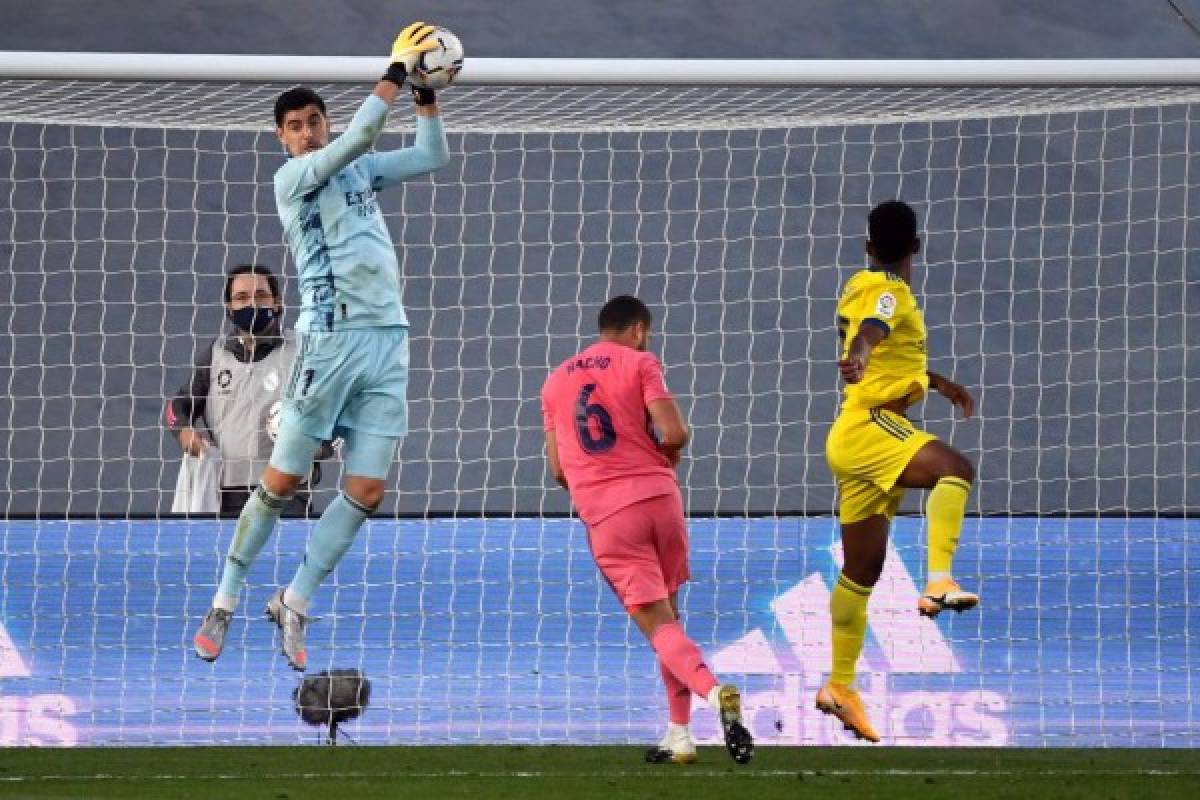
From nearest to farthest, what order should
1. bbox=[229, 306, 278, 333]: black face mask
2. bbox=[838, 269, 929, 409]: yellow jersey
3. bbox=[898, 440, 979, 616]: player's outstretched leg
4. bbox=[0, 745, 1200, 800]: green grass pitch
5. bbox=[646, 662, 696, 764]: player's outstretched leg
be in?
bbox=[0, 745, 1200, 800]: green grass pitch, bbox=[646, 662, 696, 764]: player's outstretched leg, bbox=[898, 440, 979, 616]: player's outstretched leg, bbox=[838, 269, 929, 409]: yellow jersey, bbox=[229, 306, 278, 333]: black face mask

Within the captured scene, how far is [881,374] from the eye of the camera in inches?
262

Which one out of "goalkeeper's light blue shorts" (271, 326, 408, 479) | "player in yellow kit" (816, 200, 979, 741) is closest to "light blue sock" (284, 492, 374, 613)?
"goalkeeper's light blue shorts" (271, 326, 408, 479)

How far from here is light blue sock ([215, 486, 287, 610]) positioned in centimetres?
656

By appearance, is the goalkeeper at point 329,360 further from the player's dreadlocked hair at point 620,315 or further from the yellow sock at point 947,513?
the yellow sock at point 947,513

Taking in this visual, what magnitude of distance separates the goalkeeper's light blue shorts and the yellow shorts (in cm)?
137

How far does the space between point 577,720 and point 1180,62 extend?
335 centimetres

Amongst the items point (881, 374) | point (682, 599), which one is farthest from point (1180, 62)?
point (682, 599)

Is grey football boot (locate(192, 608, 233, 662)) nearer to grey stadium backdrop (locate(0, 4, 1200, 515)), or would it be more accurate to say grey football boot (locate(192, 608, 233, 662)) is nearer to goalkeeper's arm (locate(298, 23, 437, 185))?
goalkeeper's arm (locate(298, 23, 437, 185))

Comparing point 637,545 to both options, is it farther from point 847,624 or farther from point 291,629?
point 291,629

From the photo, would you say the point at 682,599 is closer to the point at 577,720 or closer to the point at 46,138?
the point at 577,720

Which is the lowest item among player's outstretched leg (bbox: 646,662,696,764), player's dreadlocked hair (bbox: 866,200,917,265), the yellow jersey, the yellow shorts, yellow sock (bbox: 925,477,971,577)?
player's outstretched leg (bbox: 646,662,696,764)

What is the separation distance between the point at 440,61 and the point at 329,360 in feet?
3.15

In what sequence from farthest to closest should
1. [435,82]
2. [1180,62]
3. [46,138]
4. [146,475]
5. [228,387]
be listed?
[46,138] → [146,475] → [228,387] → [1180,62] → [435,82]

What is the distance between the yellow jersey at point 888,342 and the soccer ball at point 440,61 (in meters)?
1.39
